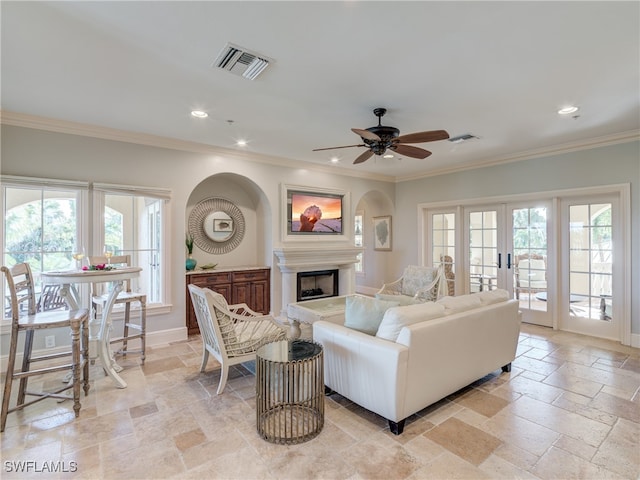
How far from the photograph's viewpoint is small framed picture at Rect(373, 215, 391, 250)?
7416 mm

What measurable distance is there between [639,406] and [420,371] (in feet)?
6.51

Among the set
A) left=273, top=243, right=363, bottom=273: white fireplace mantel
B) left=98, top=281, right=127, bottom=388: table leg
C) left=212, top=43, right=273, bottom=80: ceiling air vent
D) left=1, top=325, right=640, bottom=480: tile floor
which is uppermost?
left=212, top=43, right=273, bottom=80: ceiling air vent

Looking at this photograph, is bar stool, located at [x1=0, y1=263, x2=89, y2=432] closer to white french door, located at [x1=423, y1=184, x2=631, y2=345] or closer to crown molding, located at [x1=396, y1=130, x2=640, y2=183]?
white french door, located at [x1=423, y1=184, x2=631, y2=345]

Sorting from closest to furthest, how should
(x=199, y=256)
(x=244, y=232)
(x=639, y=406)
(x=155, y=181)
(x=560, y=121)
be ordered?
(x=639, y=406)
(x=560, y=121)
(x=155, y=181)
(x=199, y=256)
(x=244, y=232)

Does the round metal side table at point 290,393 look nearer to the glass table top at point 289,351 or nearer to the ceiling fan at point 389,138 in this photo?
the glass table top at point 289,351

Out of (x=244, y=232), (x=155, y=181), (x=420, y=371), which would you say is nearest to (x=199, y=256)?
(x=244, y=232)

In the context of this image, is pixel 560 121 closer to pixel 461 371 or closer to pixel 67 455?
pixel 461 371

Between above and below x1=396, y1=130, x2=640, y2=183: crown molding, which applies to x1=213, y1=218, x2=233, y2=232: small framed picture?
below

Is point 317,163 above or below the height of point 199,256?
above

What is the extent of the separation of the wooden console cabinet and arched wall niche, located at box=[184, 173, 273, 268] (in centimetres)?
34

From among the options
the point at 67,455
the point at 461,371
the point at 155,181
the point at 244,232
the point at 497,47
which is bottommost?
the point at 67,455

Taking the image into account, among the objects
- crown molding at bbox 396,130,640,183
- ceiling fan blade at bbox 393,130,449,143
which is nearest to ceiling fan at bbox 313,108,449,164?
ceiling fan blade at bbox 393,130,449,143

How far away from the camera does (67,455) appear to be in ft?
6.91

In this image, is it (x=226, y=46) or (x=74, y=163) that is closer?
(x=226, y=46)
